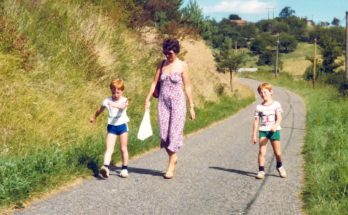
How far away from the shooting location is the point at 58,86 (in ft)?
34.1

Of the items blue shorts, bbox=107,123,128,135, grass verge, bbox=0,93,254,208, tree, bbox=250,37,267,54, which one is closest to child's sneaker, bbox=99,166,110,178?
grass verge, bbox=0,93,254,208

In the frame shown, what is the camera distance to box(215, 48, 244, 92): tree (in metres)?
35.8

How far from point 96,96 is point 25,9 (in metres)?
2.85

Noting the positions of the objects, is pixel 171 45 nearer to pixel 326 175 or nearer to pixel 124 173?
pixel 124 173

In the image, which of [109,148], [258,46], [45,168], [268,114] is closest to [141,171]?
[109,148]

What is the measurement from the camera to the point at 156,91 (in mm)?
7262

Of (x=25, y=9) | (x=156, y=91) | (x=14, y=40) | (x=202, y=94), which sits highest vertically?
(x=25, y=9)

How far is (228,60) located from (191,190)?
30.1 meters

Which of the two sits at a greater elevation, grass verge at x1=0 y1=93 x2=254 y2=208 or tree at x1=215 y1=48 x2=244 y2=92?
tree at x1=215 y1=48 x2=244 y2=92

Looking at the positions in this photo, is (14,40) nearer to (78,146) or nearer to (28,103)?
(28,103)

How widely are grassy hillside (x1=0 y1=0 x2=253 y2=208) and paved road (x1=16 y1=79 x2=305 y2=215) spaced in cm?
48

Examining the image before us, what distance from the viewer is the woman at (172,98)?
23.1 ft

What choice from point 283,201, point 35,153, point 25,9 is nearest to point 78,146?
point 35,153

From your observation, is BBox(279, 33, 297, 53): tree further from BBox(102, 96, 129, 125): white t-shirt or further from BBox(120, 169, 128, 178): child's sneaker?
BBox(120, 169, 128, 178): child's sneaker
